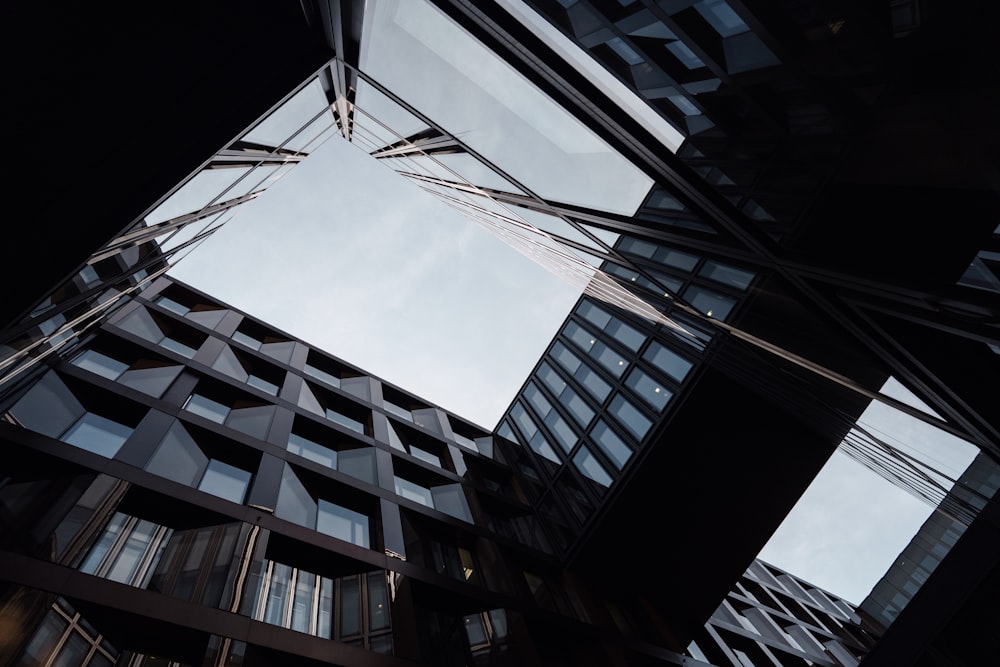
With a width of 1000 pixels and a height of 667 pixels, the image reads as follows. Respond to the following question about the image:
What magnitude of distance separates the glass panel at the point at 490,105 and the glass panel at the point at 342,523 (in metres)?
11.6

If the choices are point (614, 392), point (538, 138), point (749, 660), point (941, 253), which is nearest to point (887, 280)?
point (941, 253)

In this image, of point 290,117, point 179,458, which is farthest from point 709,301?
point 179,458

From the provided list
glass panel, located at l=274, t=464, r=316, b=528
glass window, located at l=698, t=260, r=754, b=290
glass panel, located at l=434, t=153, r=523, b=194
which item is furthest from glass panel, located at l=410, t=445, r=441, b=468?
glass window, located at l=698, t=260, r=754, b=290

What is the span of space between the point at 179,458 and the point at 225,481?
1.30 meters

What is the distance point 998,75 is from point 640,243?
22.7 ft

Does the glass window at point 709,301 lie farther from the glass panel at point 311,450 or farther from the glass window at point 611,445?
the glass panel at point 311,450

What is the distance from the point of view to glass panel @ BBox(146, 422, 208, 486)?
1237cm

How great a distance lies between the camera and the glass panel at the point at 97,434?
12.1 metres

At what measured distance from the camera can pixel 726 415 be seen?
1564 cm

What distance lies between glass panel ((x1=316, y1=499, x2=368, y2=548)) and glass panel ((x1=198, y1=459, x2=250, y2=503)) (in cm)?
239

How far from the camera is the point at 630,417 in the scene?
58.2 feet

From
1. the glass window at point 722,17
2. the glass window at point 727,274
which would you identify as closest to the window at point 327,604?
the glass window at point 727,274

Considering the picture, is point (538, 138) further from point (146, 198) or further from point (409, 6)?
point (146, 198)

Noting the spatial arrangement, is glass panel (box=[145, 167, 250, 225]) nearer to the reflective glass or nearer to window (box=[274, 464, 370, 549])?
window (box=[274, 464, 370, 549])
